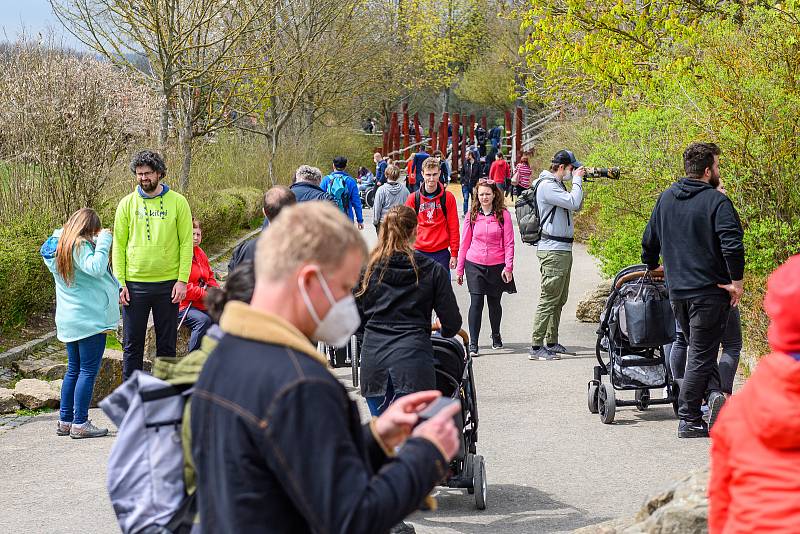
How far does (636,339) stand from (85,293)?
4.07 meters

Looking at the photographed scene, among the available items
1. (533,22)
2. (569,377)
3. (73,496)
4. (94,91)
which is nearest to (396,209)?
(73,496)

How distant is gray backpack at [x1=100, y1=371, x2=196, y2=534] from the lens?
310 cm

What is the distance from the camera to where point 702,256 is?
25.7 ft

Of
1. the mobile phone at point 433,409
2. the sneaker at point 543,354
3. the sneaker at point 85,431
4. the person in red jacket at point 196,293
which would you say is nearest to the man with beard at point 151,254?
the person in red jacket at point 196,293

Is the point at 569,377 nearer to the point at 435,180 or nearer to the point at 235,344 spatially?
the point at 435,180

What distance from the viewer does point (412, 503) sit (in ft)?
8.45

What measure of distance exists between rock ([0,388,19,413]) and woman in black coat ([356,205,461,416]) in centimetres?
438

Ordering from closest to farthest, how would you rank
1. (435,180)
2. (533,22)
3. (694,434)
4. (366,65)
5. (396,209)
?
(396,209)
(694,434)
(435,180)
(533,22)
(366,65)

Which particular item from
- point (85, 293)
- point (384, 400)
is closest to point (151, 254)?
point (85, 293)

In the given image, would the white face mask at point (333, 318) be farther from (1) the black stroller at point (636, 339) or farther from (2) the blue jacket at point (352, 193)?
(2) the blue jacket at point (352, 193)

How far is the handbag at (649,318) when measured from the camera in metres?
8.56

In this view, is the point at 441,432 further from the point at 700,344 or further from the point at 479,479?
the point at 700,344

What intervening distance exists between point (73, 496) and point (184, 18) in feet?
43.3

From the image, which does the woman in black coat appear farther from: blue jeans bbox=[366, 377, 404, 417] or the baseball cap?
the baseball cap
